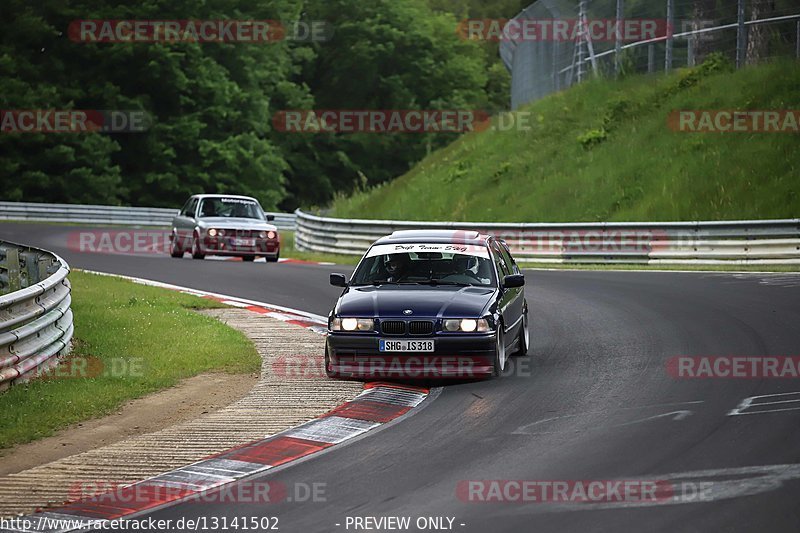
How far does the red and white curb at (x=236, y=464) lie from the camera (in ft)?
25.6

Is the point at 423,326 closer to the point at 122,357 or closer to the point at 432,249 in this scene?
the point at 432,249

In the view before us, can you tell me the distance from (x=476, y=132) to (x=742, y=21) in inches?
476

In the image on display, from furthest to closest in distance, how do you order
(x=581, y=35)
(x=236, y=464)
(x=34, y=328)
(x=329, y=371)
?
(x=581, y=35)
(x=329, y=371)
(x=34, y=328)
(x=236, y=464)

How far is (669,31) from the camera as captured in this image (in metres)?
34.6

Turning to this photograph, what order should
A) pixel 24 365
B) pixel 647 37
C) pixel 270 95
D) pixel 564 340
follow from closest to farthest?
1. pixel 24 365
2. pixel 564 340
3. pixel 647 37
4. pixel 270 95

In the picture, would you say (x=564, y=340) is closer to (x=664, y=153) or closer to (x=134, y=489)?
(x=134, y=489)

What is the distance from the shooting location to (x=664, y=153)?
3375cm

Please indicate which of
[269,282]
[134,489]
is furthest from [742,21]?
[134,489]

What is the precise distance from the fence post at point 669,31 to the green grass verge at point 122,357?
18.0 metres

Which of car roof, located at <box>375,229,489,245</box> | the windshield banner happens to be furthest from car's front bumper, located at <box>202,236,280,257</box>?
the windshield banner

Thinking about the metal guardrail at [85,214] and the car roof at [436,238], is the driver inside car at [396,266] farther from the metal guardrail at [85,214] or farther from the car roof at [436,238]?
the metal guardrail at [85,214]

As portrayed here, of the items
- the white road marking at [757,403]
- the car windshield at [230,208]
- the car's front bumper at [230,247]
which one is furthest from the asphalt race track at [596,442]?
the car windshield at [230,208]

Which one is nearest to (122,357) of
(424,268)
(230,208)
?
(424,268)

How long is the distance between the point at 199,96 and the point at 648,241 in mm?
38439
